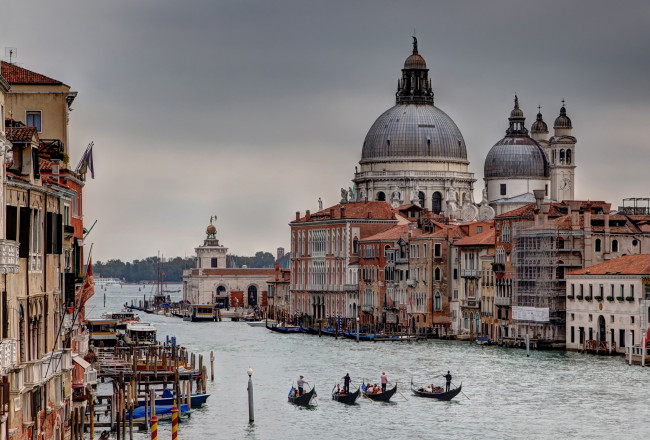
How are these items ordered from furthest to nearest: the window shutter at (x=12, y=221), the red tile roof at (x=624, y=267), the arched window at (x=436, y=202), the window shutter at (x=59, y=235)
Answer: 1. the arched window at (x=436, y=202)
2. the red tile roof at (x=624, y=267)
3. the window shutter at (x=59, y=235)
4. the window shutter at (x=12, y=221)

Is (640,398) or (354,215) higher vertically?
(354,215)

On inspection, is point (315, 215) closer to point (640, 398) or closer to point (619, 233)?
point (619, 233)

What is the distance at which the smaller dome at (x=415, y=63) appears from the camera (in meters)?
106

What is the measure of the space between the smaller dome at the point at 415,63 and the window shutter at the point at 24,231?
86289 millimetres

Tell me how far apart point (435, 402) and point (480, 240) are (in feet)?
96.7

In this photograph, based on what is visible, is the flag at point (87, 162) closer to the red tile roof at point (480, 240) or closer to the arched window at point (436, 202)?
the red tile roof at point (480, 240)

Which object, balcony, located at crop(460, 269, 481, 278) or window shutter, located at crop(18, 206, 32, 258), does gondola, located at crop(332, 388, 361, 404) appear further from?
balcony, located at crop(460, 269, 481, 278)

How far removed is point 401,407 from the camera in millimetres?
38594

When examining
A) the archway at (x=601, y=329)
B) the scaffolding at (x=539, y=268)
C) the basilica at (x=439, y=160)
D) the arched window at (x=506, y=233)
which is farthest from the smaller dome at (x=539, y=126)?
the archway at (x=601, y=329)

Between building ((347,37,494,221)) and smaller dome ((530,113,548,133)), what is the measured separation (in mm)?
5640

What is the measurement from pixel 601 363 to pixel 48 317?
1201 inches

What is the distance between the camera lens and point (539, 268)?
201ft

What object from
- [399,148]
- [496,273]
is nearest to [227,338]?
[496,273]

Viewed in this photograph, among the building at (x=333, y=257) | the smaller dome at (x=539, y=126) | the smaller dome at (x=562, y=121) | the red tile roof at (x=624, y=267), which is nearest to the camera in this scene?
the red tile roof at (x=624, y=267)
